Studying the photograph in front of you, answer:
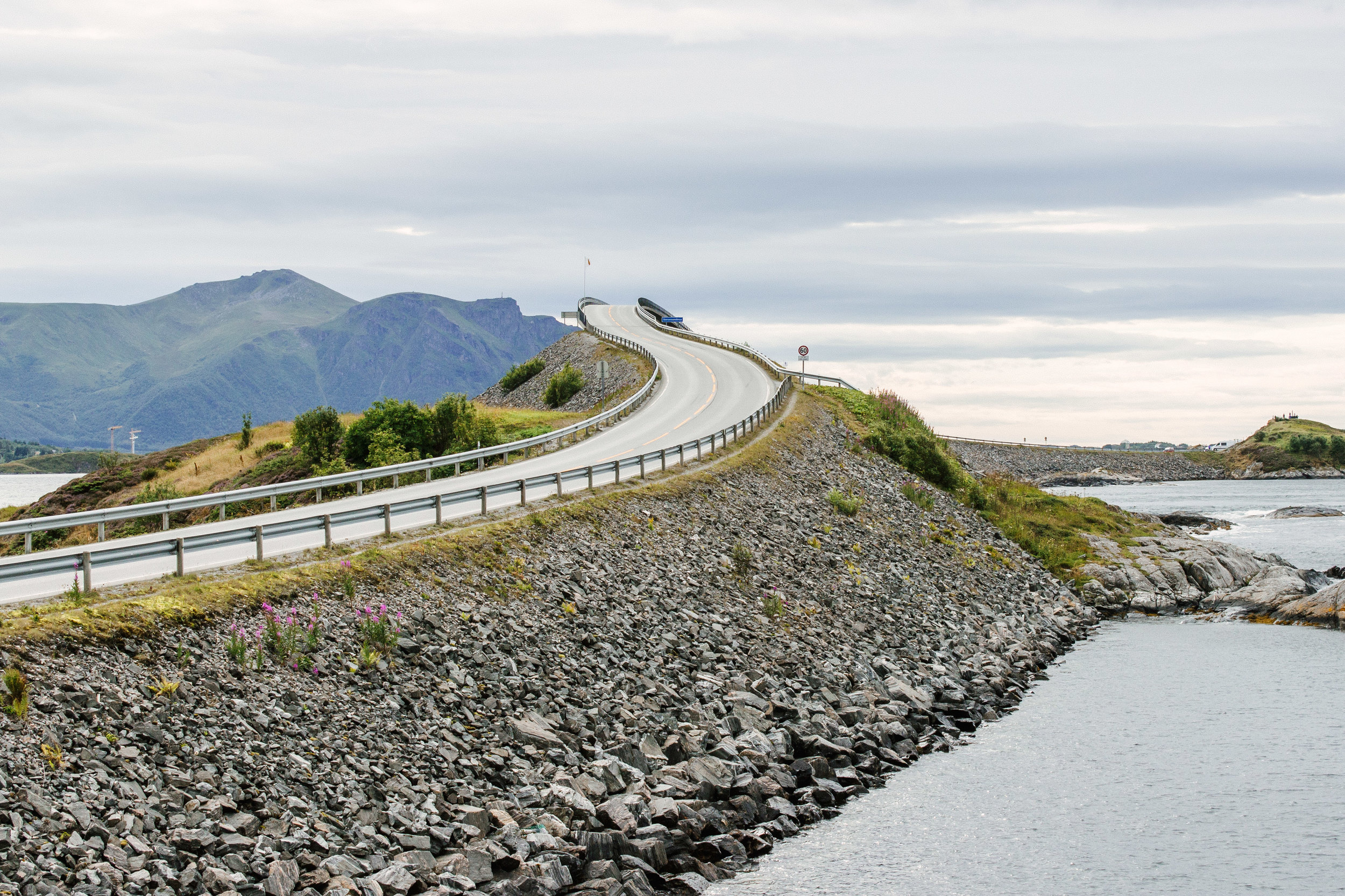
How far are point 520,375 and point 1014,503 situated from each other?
4535 centimetres

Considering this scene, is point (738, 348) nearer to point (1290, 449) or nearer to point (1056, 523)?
point (1056, 523)

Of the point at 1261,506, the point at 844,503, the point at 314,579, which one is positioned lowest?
the point at 1261,506

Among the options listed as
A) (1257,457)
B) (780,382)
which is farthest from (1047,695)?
(1257,457)

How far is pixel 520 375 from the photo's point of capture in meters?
88.3

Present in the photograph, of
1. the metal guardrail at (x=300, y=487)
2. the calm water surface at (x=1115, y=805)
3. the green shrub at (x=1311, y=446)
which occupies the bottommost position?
the calm water surface at (x=1115, y=805)

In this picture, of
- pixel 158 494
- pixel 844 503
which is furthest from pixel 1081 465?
pixel 158 494

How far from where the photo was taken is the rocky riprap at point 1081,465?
15388cm

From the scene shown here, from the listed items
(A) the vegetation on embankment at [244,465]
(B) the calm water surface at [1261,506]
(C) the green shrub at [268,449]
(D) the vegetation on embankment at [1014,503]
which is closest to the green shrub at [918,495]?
(D) the vegetation on embankment at [1014,503]

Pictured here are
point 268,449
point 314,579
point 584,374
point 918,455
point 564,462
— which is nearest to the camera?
point 314,579

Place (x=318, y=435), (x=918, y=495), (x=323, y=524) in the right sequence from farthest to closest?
(x=918, y=495) < (x=318, y=435) < (x=323, y=524)

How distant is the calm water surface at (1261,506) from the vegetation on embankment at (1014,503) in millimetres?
9471

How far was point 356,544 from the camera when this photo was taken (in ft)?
74.7

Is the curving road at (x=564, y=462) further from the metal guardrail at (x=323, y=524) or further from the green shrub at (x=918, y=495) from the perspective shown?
the green shrub at (x=918, y=495)

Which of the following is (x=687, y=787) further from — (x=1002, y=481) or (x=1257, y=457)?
(x=1257, y=457)
